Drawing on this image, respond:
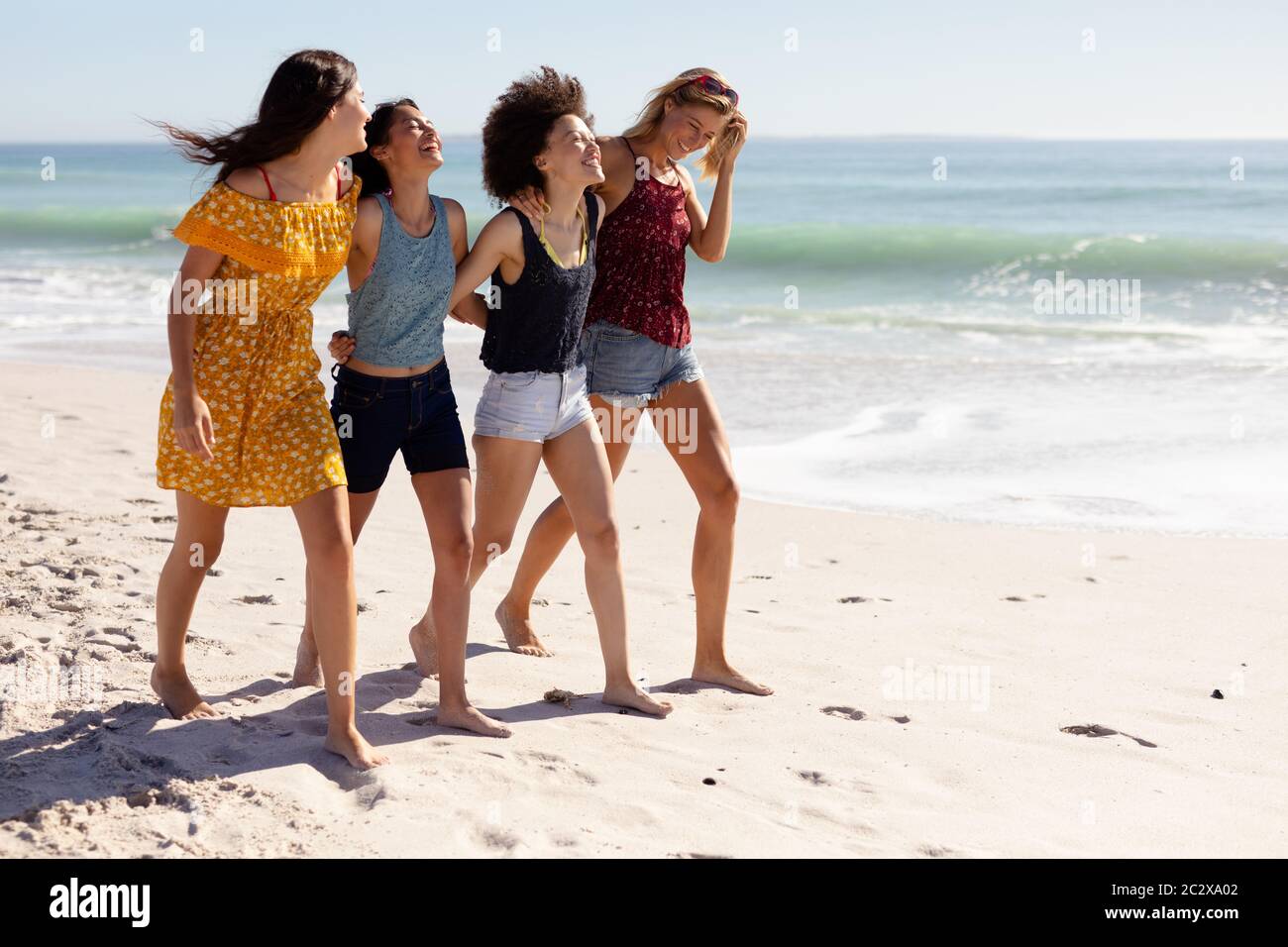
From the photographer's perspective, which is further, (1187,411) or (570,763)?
(1187,411)

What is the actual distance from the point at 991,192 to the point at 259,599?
32110 mm

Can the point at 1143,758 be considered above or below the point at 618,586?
below

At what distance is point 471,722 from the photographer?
3.82 meters

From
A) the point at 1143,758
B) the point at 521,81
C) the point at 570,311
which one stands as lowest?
the point at 1143,758

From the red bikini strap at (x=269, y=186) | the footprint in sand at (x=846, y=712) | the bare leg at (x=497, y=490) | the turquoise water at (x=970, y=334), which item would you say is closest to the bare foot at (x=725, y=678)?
the footprint in sand at (x=846, y=712)

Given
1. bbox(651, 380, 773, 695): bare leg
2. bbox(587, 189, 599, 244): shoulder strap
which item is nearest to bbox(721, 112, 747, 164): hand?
bbox(587, 189, 599, 244): shoulder strap

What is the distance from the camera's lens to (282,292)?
3402mm

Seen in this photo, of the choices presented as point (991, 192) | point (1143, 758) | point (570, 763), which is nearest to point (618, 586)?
point (570, 763)

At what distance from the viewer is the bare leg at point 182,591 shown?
352cm

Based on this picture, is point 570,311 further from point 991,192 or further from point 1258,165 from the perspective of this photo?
point 1258,165

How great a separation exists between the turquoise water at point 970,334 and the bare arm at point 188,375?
194 cm

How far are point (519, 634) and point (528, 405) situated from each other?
111 cm

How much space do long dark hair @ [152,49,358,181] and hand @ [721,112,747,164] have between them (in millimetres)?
1541

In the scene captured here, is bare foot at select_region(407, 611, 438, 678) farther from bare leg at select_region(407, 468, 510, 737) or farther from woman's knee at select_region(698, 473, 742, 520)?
woman's knee at select_region(698, 473, 742, 520)
